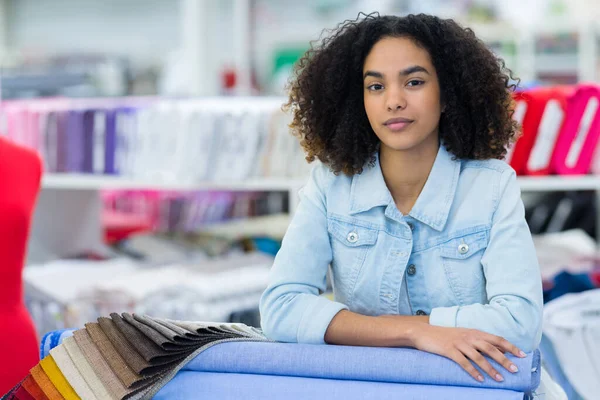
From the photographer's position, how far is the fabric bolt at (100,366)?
1384 mm

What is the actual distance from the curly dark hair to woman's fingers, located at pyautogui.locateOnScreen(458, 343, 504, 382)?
1.41 ft

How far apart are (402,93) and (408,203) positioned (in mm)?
216


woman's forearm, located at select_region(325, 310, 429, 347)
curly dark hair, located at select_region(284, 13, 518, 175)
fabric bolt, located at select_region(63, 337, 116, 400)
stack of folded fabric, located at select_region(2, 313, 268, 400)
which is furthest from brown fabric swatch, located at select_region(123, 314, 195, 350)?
curly dark hair, located at select_region(284, 13, 518, 175)

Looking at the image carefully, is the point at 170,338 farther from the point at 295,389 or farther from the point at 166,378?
the point at 295,389

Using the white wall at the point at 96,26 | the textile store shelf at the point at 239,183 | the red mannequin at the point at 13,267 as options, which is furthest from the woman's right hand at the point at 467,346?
the white wall at the point at 96,26

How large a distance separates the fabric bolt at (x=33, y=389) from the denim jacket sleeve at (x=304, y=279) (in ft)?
1.27

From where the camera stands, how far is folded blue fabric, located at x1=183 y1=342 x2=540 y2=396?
4.31 ft

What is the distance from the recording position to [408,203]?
5.42 feet

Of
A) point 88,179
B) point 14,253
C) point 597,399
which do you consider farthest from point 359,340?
point 88,179

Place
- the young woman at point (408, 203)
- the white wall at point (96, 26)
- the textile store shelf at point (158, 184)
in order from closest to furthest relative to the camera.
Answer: the young woman at point (408, 203) < the textile store shelf at point (158, 184) < the white wall at point (96, 26)

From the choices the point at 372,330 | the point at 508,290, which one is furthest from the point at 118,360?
the point at 508,290

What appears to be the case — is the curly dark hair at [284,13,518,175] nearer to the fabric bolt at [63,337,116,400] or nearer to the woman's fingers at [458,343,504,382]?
the woman's fingers at [458,343,504,382]

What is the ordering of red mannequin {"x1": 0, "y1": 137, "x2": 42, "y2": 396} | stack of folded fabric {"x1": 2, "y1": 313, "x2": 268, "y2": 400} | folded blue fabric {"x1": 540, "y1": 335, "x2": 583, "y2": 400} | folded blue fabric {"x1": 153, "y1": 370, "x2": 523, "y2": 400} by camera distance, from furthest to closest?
folded blue fabric {"x1": 540, "y1": 335, "x2": 583, "y2": 400} < red mannequin {"x1": 0, "y1": 137, "x2": 42, "y2": 396} < stack of folded fabric {"x1": 2, "y1": 313, "x2": 268, "y2": 400} < folded blue fabric {"x1": 153, "y1": 370, "x2": 523, "y2": 400}

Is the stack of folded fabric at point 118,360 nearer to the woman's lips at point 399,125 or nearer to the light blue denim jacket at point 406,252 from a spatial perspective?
the light blue denim jacket at point 406,252
